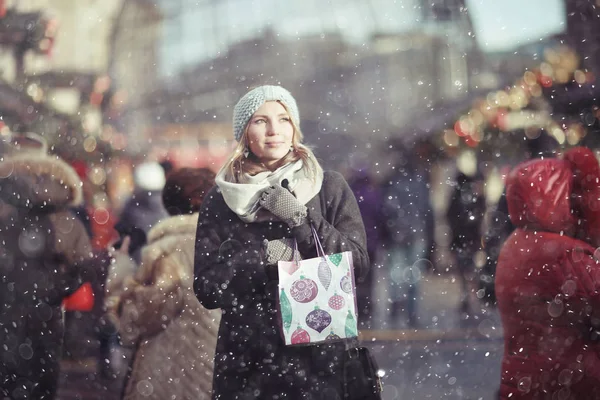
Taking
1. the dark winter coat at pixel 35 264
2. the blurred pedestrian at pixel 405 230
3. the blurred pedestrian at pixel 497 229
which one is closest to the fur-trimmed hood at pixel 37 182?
the dark winter coat at pixel 35 264

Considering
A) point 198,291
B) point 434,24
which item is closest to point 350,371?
point 198,291

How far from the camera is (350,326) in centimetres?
188

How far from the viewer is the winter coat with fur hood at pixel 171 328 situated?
7.88 feet

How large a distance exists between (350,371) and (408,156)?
3.15ft

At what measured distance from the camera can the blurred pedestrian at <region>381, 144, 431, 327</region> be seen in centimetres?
257

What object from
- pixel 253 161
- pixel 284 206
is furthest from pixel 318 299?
pixel 253 161

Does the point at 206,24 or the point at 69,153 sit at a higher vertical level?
the point at 206,24

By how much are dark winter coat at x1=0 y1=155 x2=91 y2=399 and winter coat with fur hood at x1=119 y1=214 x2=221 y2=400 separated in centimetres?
40

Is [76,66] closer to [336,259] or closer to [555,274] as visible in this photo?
[336,259]

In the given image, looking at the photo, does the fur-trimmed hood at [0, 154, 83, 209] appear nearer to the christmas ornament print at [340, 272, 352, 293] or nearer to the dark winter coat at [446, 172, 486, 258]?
the christmas ornament print at [340, 272, 352, 293]

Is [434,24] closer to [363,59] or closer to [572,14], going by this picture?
[363,59]

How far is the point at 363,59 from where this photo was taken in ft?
8.36

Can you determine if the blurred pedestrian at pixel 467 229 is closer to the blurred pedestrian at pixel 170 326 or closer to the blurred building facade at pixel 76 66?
the blurred pedestrian at pixel 170 326

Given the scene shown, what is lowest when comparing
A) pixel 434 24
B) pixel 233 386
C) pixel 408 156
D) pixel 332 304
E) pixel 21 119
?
pixel 233 386
